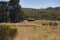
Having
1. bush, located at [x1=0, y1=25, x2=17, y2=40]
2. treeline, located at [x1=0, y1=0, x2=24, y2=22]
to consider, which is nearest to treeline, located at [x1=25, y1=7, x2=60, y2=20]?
treeline, located at [x1=0, y1=0, x2=24, y2=22]

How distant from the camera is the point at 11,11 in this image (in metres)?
42.7

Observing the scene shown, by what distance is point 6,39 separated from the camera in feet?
47.9

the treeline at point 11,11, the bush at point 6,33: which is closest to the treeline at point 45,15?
the treeline at point 11,11

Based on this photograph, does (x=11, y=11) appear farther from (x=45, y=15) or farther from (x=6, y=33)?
(x=6, y=33)

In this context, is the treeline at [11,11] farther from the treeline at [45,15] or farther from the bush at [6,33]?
the bush at [6,33]

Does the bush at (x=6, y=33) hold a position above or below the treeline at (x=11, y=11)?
above

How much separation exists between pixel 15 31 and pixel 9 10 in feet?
92.0

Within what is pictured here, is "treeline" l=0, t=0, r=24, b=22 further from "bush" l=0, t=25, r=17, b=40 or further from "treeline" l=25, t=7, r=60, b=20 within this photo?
"bush" l=0, t=25, r=17, b=40

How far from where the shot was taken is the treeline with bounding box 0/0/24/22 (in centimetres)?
4048

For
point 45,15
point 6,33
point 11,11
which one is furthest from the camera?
point 45,15

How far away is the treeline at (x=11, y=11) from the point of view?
40481 millimetres

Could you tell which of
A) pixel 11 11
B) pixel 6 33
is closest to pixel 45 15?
pixel 11 11

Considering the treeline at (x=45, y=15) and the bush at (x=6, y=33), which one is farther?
the treeline at (x=45, y=15)

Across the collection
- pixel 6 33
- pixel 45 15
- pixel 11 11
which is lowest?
pixel 45 15
